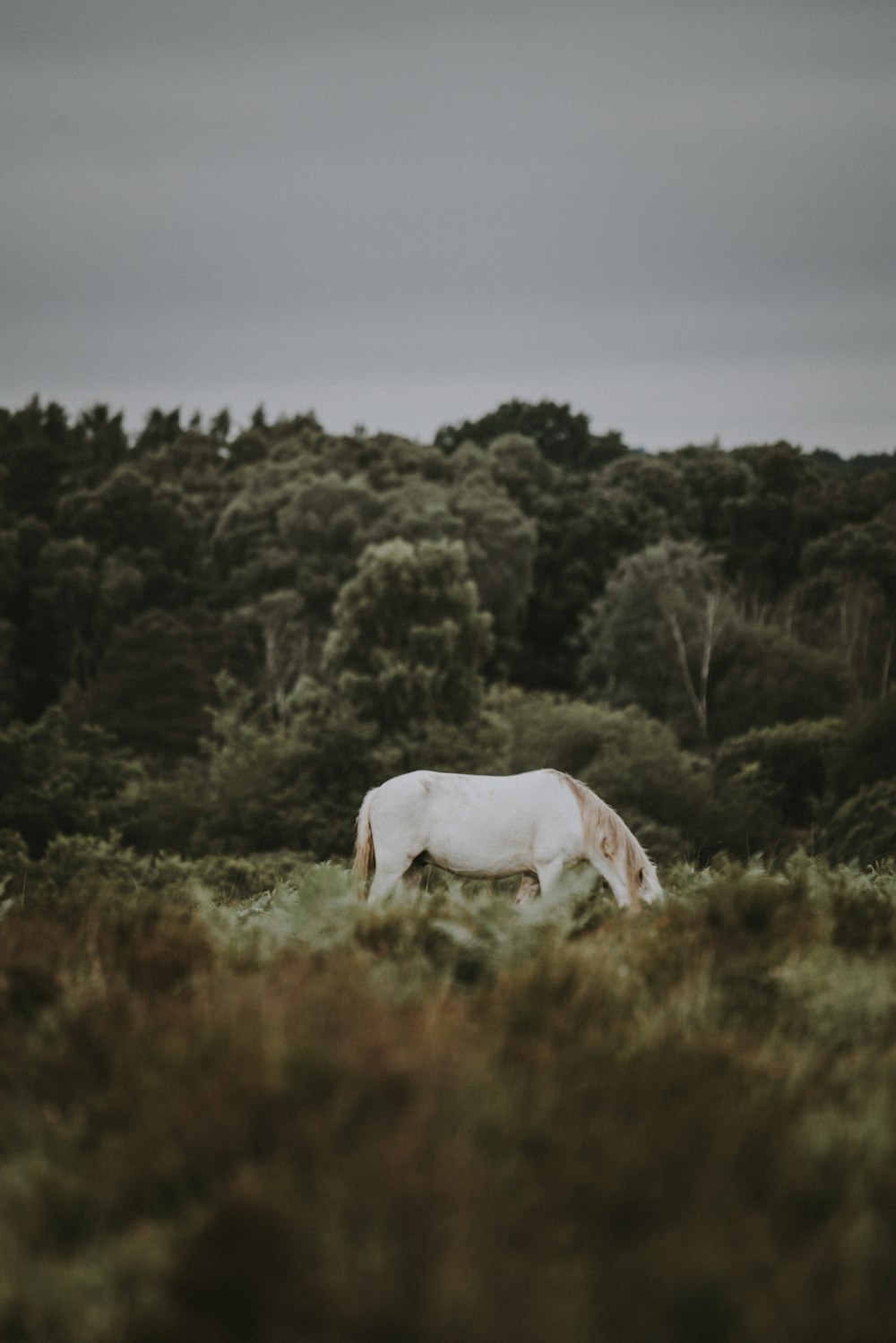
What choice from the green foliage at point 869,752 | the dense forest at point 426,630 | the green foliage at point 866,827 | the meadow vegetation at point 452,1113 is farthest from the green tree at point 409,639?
the meadow vegetation at point 452,1113

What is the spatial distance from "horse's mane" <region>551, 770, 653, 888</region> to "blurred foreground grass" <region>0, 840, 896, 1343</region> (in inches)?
171

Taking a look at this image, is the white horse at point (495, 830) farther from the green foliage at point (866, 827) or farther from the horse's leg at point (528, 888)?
the green foliage at point (866, 827)

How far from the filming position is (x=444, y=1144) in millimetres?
3592

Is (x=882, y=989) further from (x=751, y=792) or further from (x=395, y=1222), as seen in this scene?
(x=751, y=792)

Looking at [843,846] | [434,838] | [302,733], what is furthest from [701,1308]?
[302,733]

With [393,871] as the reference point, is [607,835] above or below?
above

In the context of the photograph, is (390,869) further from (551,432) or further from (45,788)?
(551,432)

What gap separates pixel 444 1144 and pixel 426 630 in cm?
5266

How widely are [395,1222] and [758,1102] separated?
1.56 metres

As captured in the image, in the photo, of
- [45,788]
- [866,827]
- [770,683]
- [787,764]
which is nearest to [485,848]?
[866,827]

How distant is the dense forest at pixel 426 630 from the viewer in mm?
46312

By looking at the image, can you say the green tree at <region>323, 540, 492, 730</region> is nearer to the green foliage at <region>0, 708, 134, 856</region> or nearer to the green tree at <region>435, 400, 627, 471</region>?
Answer: the green foliage at <region>0, 708, 134, 856</region>

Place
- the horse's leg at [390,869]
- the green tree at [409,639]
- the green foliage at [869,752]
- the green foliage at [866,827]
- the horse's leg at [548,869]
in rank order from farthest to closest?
the green tree at [409,639]
the green foliage at [869,752]
the green foliage at [866,827]
the horse's leg at [390,869]
the horse's leg at [548,869]

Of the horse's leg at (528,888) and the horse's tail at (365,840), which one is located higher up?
the horse's tail at (365,840)
